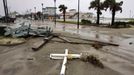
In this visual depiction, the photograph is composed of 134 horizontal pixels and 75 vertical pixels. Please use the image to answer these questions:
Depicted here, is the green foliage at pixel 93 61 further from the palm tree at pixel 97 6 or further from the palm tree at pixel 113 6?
the palm tree at pixel 97 6

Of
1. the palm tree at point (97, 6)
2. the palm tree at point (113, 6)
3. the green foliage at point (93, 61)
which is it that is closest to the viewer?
the green foliage at point (93, 61)

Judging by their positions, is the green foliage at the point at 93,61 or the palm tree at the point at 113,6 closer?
the green foliage at the point at 93,61

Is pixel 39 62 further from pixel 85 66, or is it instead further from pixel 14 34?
pixel 14 34

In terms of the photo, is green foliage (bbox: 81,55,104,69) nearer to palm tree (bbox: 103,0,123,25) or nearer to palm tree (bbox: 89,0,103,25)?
palm tree (bbox: 103,0,123,25)

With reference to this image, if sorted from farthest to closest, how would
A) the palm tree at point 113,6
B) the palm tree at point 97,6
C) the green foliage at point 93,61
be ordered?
the palm tree at point 97,6, the palm tree at point 113,6, the green foliage at point 93,61

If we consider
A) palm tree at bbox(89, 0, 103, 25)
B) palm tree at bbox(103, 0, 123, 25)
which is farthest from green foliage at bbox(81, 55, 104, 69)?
palm tree at bbox(89, 0, 103, 25)

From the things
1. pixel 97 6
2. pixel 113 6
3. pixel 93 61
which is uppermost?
pixel 97 6

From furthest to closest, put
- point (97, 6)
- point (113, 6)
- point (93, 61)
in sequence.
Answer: point (97, 6) < point (113, 6) < point (93, 61)

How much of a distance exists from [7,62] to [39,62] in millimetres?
1706

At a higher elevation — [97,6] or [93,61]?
[97,6]

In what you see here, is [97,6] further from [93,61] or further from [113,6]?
[93,61]

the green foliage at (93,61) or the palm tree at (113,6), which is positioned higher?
the palm tree at (113,6)

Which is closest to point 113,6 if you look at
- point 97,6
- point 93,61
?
point 97,6

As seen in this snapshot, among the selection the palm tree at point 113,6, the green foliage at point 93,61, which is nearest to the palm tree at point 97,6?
the palm tree at point 113,6
